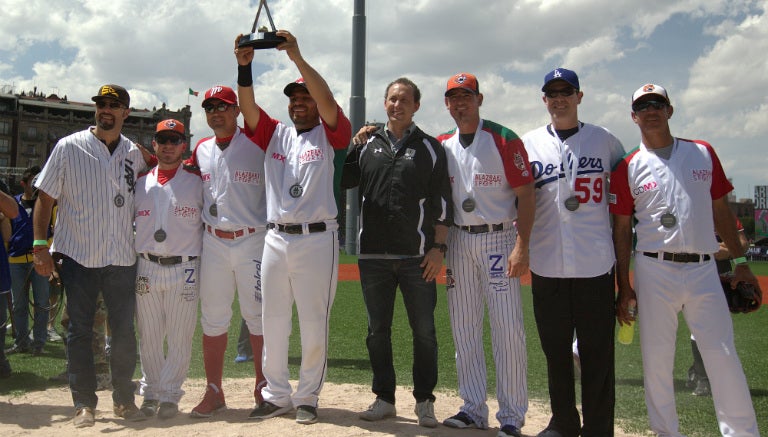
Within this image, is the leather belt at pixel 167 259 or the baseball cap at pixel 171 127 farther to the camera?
the baseball cap at pixel 171 127

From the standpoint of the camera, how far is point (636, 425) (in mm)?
4969

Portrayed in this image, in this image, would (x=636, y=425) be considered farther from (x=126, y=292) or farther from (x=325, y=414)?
(x=126, y=292)

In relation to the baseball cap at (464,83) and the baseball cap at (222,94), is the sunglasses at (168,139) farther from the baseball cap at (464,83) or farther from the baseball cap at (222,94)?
the baseball cap at (464,83)

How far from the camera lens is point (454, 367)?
24.0ft

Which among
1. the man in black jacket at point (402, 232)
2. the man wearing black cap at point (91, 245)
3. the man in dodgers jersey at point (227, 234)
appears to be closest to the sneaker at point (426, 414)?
the man in black jacket at point (402, 232)

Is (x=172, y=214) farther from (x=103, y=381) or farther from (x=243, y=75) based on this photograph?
(x=103, y=381)

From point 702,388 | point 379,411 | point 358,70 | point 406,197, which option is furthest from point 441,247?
point 358,70

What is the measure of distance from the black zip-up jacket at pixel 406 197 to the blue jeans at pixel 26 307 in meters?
5.40

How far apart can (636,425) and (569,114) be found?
2580 millimetres

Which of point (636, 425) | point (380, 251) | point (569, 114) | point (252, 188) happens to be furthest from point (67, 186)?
point (636, 425)

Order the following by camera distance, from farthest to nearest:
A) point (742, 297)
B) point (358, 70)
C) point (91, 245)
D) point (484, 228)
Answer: point (358, 70) → point (91, 245) → point (484, 228) → point (742, 297)

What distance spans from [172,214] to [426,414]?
98.7 inches

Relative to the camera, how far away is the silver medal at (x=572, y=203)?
416cm

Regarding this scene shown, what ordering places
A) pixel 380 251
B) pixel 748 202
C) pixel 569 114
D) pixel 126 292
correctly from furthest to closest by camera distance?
pixel 748 202
pixel 126 292
pixel 380 251
pixel 569 114
